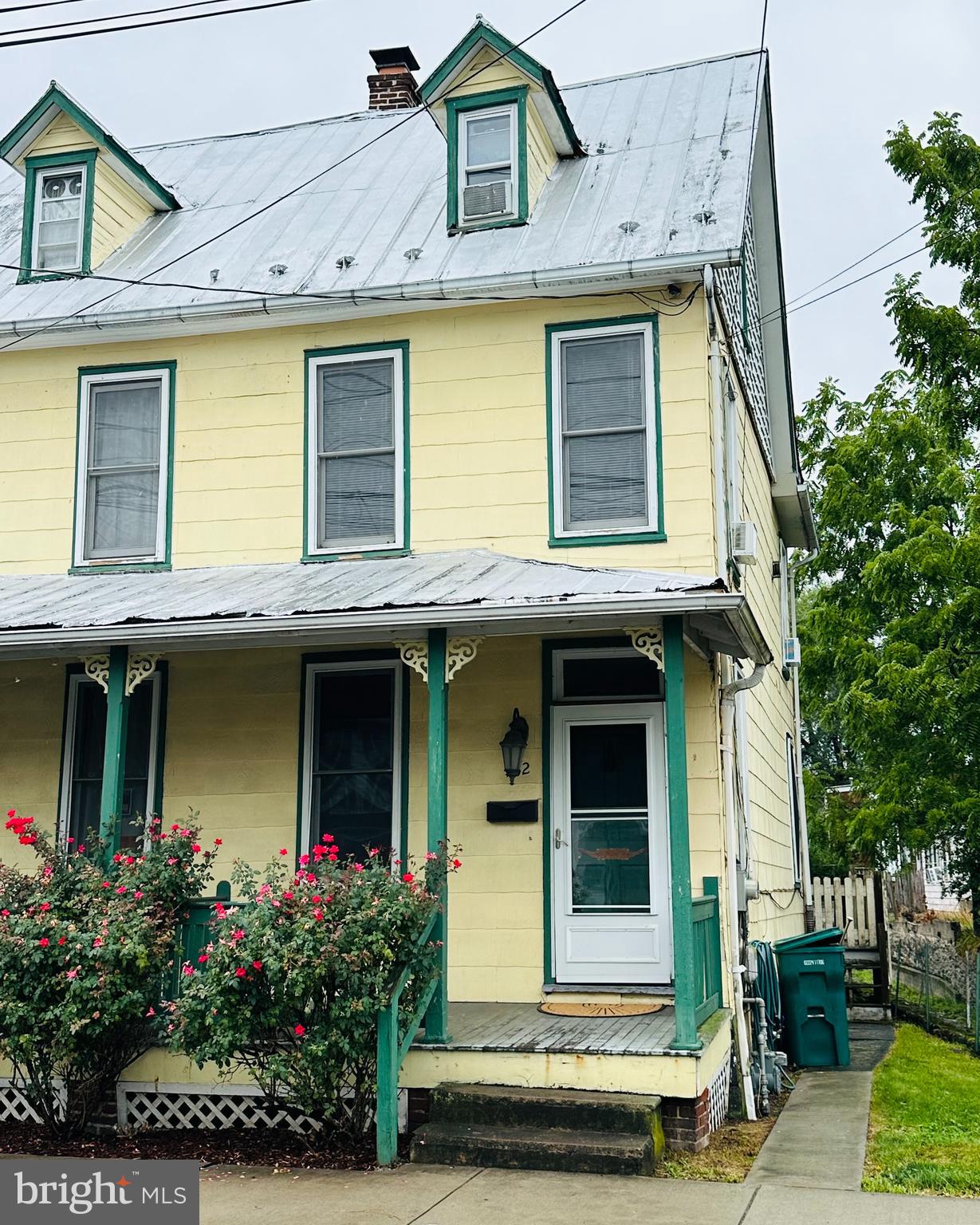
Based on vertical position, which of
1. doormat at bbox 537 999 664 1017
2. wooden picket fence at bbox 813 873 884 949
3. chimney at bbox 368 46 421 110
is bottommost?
doormat at bbox 537 999 664 1017

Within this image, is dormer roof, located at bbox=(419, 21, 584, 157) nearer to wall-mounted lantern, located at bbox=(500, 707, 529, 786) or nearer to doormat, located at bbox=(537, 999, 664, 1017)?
wall-mounted lantern, located at bbox=(500, 707, 529, 786)

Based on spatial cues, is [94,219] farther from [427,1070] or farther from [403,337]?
[427,1070]

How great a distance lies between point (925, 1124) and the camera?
8.71m

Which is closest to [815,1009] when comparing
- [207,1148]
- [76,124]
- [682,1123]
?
[682,1123]

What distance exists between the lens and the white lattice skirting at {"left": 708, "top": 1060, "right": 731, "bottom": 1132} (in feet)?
27.5

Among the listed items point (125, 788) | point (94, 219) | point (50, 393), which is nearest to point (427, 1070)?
point (125, 788)

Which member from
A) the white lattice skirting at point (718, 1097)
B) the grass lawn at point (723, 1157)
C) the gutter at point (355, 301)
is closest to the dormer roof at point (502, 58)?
the gutter at point (355, 301)

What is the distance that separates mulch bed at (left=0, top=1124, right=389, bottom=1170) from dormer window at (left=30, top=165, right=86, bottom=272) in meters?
7.79

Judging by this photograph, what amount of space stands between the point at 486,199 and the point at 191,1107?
7.82m

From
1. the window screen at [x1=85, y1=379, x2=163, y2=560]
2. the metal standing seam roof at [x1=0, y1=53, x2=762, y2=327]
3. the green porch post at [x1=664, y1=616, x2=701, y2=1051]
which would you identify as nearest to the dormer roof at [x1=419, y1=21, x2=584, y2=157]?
the metal standing seam roof at [x1=0, y1=53, x2=762, y2=327]

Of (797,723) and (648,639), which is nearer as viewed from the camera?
(648,639)

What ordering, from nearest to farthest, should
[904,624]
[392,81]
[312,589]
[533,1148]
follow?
[533,1148] < [312,589] < [392,81] < [904,624]

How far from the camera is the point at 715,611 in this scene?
8414 millimetres

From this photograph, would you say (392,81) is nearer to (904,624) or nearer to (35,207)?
(35,207)
